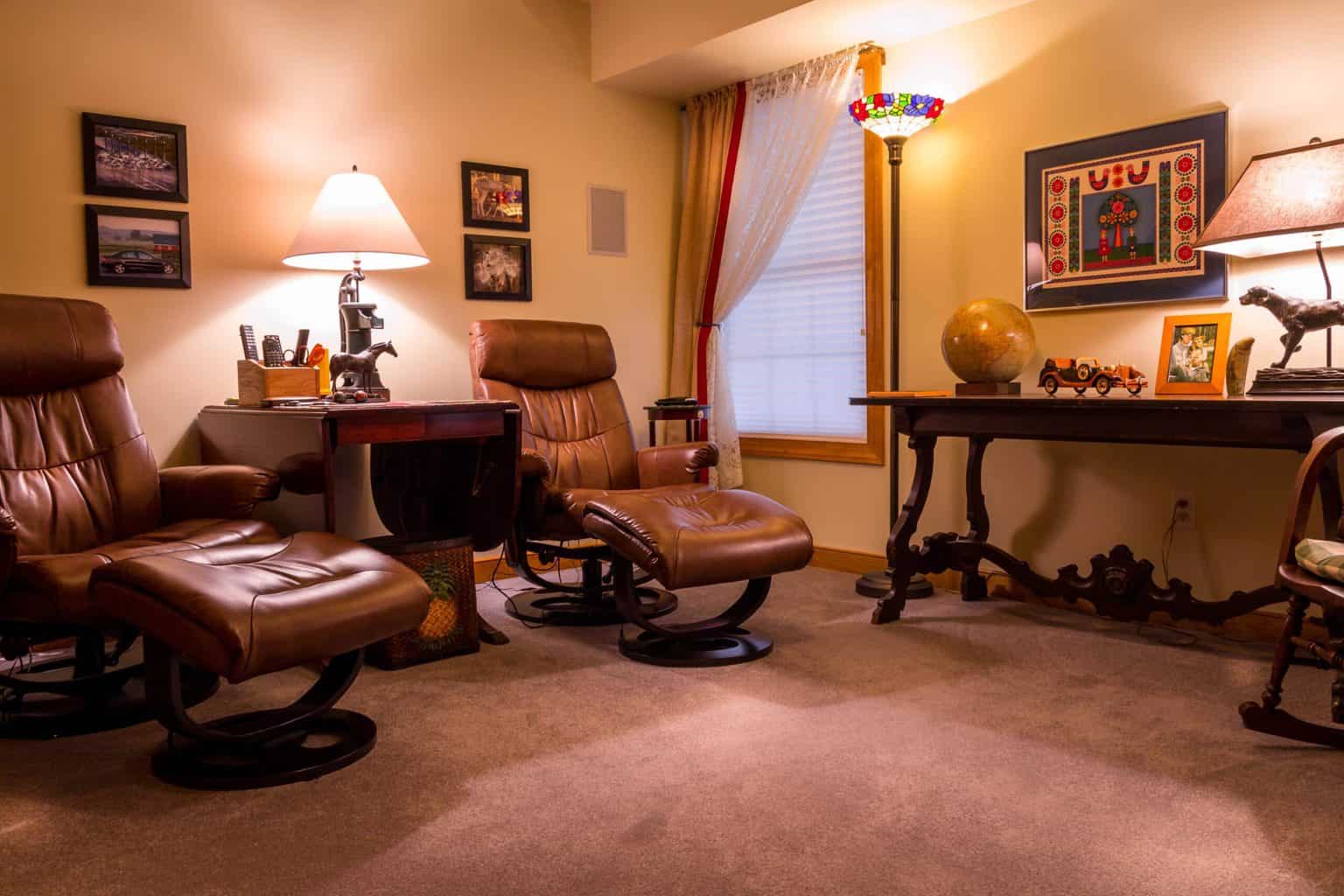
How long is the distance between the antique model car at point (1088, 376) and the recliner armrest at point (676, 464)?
109 cm

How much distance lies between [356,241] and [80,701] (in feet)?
5.12

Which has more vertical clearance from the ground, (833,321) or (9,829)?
(833,321)

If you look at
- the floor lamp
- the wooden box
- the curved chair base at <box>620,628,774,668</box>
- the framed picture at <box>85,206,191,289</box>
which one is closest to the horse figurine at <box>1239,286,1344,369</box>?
the floor lamp

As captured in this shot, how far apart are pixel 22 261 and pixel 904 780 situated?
115 inches

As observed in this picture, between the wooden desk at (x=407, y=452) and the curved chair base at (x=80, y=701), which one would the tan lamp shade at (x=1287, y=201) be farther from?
the curved chair base at (x=80, y=701)

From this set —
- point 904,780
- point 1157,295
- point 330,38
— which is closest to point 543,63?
point 330,38

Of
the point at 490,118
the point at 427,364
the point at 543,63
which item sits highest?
the point at 543,63

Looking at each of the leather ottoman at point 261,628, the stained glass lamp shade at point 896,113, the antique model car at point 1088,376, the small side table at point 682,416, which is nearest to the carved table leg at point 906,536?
the antique model car at point 1088,376

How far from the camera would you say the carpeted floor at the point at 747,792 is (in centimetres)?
169

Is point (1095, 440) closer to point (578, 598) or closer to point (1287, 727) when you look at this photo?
point (1287, 727)

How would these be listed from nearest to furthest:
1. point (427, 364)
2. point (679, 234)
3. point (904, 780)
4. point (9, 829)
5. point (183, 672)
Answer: point (9, 829)
point (904, 780)
point (183, 672)
point (427, 364)
point (679, 234)

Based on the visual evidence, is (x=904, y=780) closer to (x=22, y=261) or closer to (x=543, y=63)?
(x=22, y=261)

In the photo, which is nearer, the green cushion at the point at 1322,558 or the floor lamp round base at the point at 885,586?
A: the green cushion at the point at 1322,558

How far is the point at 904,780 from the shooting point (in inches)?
80.9
